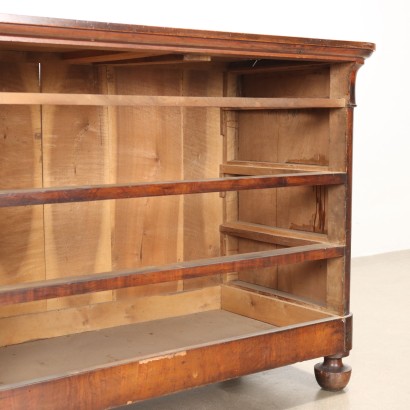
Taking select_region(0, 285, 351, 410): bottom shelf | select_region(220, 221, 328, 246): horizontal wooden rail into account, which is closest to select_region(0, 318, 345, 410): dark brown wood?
select_region(0, 285, 351, 410): bottom shelf

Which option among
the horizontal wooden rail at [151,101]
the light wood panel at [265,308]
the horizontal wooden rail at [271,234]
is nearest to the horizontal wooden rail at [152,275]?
the horizontal wooden rail at [271,234]

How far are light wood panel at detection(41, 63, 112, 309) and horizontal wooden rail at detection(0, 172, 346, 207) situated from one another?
0.61 metres

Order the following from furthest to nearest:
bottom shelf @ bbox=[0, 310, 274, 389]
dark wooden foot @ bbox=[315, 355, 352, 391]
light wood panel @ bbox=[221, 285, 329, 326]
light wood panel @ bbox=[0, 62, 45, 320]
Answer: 1. light wood panel @ bbox=[221, 285, 329, 326]
2. dark wooden foot @ bbox=[315, 355, 352, 391]
3. light wood panel @ bbox=[0, 62, 45, 320]
4. bottom shelf @ bbox=[0, 310, 274, 389]

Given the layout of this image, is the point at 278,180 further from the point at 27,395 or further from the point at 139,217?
the point at 27,395

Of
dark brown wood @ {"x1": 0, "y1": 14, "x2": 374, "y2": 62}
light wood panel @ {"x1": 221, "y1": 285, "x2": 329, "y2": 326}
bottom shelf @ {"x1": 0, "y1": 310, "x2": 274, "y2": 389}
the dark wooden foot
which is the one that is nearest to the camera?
dark brown wood @ {"x1": 0, "y1": 14, "x2": 374, "y2": 62}

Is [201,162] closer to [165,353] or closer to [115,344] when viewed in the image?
[115,344]

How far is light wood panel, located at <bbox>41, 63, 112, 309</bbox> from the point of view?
2.65m

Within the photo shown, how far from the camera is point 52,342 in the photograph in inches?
105

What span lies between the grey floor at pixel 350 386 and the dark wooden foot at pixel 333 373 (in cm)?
3

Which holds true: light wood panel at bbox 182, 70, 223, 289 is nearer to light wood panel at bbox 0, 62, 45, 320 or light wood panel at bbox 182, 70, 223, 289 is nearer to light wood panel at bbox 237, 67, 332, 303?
light wood panel at bbox 237, 67, 332, 303

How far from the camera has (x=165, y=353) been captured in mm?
2225

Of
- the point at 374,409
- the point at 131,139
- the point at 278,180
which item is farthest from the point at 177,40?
the point at 374,409

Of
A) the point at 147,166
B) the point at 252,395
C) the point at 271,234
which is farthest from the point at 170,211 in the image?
the point at 252,395

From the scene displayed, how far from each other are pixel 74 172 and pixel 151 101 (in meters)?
0.66
